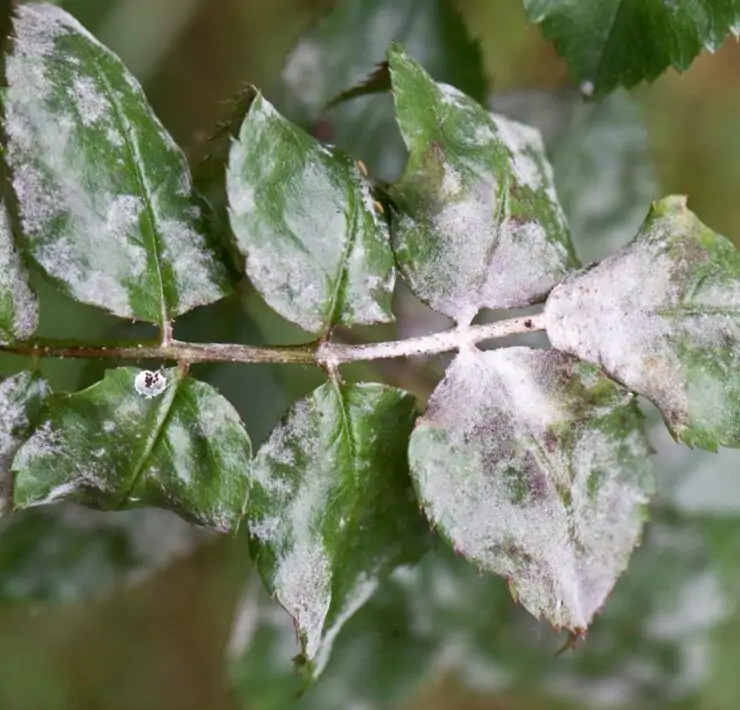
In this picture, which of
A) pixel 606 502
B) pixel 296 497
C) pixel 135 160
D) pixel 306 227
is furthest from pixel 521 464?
pixel 135 160

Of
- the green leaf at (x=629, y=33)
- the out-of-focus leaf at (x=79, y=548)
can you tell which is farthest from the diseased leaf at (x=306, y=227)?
the out-of-focus leaf at (x=79, y=548)

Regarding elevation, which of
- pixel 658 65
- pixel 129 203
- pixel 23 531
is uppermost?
pixel 658 65

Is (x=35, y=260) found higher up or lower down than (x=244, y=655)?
higher up

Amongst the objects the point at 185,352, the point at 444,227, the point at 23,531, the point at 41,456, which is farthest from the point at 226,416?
the point at 23,531

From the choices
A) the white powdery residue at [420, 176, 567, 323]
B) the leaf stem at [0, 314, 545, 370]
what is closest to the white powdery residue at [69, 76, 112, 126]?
the leaf stem at [0, 314, 545, 370]

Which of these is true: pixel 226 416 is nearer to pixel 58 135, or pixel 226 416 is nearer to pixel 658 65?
pixel 58 135

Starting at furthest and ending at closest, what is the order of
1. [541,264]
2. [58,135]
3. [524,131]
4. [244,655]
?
[244,655]
[524,131]
[541,264]
[58,135]

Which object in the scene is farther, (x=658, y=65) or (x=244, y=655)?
(x=244, y=655)

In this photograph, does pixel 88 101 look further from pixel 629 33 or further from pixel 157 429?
pixel 629 33
